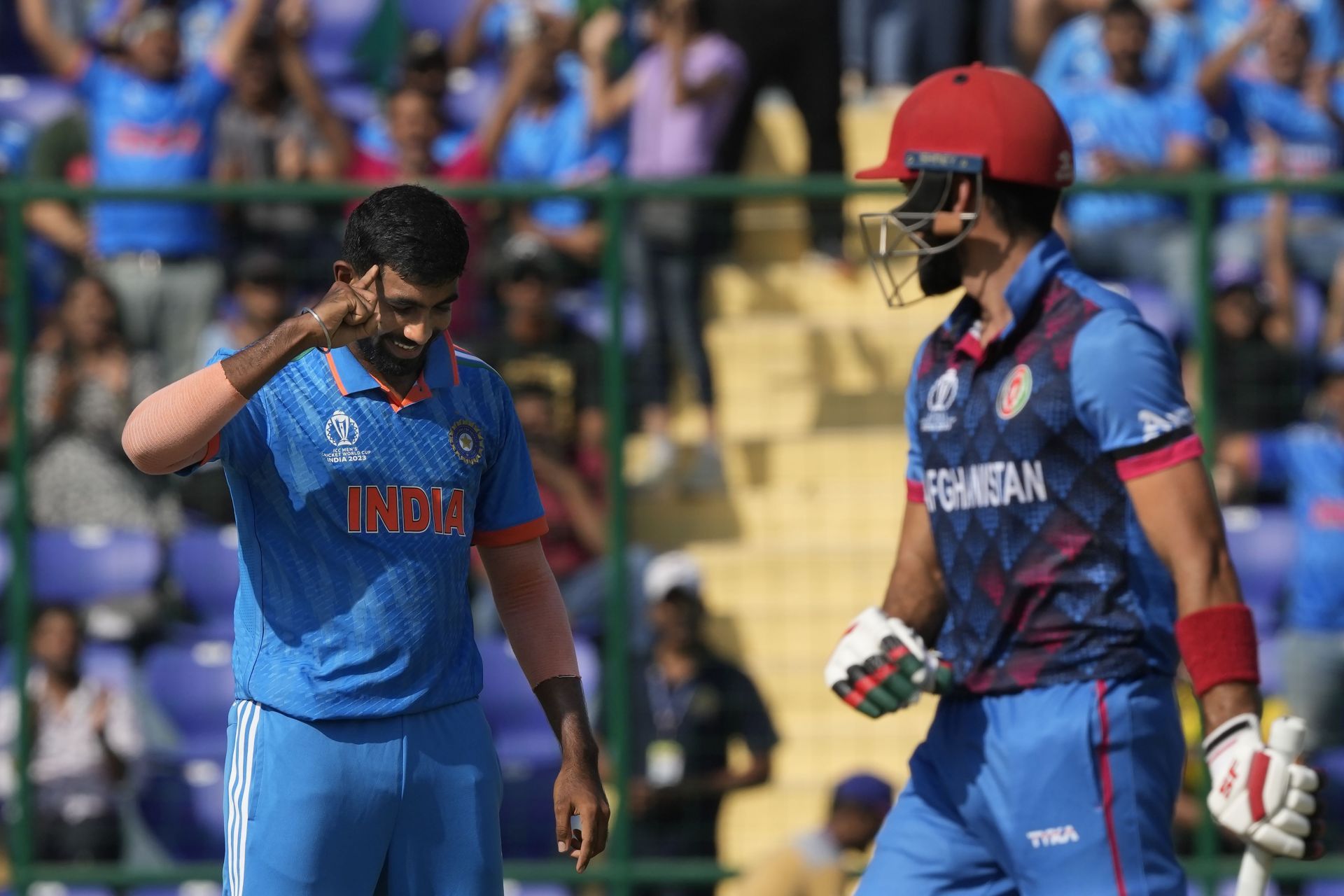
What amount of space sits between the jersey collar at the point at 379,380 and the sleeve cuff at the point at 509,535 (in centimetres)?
33

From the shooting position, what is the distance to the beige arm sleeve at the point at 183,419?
3301mm

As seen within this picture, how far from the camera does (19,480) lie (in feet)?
22.1

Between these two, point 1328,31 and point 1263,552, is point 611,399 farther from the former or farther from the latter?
point 1328,31

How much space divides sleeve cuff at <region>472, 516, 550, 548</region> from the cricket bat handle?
1.46 m

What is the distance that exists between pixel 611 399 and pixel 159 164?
3.17 meters

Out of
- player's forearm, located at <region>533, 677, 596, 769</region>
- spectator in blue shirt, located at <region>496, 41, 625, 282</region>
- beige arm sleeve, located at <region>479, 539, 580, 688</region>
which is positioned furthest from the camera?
spectator in blue shirt, located at <region>496, 41, 625, 282</region>

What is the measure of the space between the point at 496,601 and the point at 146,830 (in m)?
3.28

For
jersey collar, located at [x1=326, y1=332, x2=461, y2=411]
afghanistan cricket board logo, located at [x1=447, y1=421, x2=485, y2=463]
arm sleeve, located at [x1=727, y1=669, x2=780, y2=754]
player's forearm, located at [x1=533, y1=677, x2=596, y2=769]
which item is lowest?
arm sleeve, located at [x1=727, y1=669, x2=780, y2=754]

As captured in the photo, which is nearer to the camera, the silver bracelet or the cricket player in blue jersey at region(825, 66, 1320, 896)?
the silver bracelet

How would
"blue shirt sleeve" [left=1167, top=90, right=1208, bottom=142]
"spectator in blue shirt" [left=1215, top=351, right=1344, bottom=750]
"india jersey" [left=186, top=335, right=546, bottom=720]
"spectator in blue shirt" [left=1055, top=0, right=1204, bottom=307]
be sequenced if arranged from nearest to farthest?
"india jersey" [left=186, top=335, right=546, bottom=720]
"spectator in blue shirt" [left=1215, top=351, right=1344, bottom=750]
"spectator in blue shirt" [left=1055, top=0, right=1204, bottom=307]
"blue shirt sleeve" [left=1167, top=90, right=1208, bottom=142]

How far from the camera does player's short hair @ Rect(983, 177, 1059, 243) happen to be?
4078mm

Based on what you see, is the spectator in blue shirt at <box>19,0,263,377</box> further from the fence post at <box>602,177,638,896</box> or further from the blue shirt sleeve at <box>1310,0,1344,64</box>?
the blue shirt sleeve at <box>1310,0,1344,64</box>

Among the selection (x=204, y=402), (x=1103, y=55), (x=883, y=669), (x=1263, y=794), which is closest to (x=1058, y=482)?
(x=883, y=669)

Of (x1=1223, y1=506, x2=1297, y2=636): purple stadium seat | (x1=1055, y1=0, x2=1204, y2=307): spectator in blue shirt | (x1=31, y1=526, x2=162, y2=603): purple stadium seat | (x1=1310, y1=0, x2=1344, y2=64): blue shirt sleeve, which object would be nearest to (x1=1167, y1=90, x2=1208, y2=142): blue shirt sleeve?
(x1=1055, y1=0, x2=1204, y2=307): spectator in blue shirt
